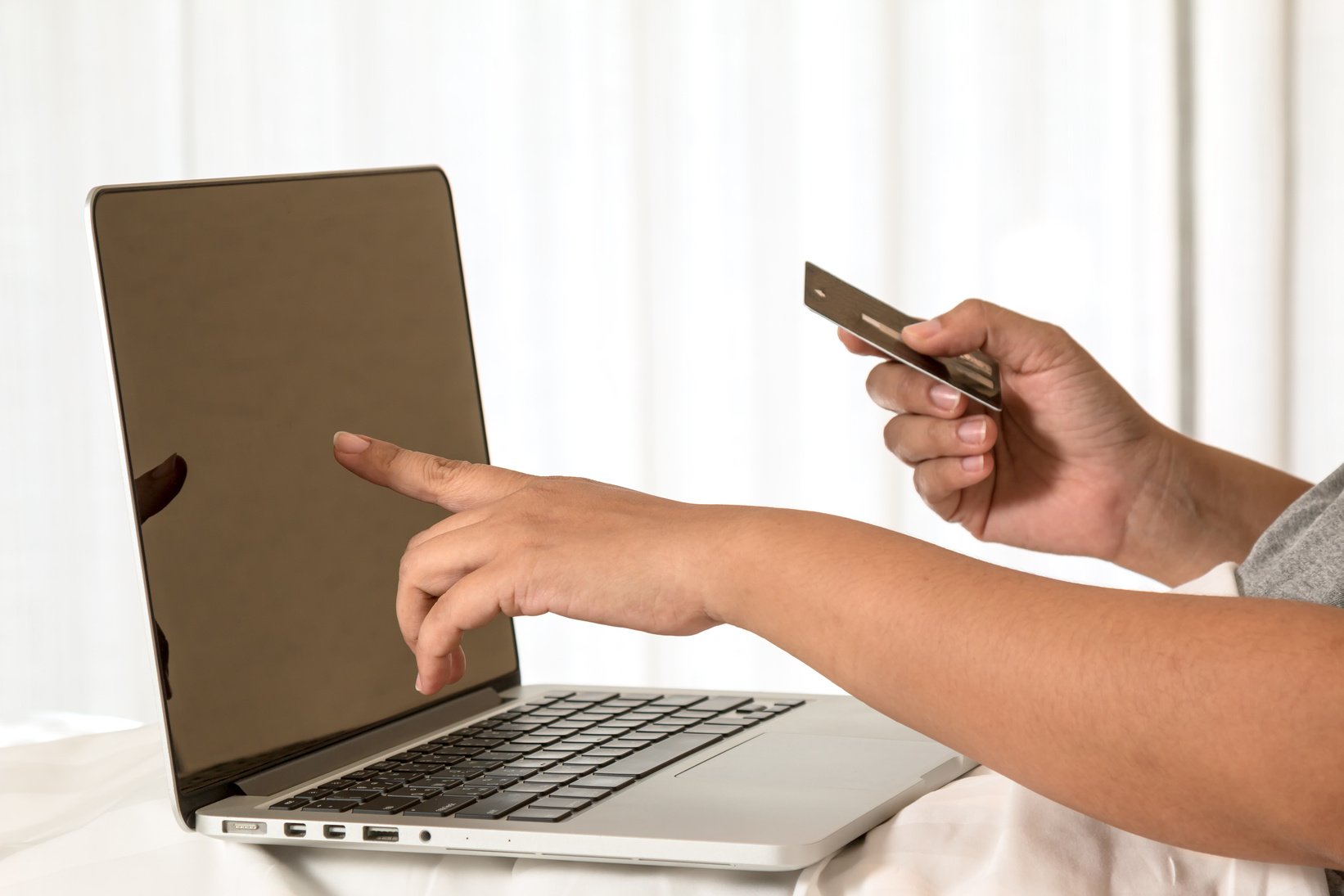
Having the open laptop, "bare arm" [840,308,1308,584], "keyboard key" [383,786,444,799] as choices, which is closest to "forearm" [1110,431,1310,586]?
"bare arm" [840,308,1308,584]

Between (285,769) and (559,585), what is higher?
(559,585)

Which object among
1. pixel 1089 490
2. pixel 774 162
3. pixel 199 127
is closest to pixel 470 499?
pixel 1089 490

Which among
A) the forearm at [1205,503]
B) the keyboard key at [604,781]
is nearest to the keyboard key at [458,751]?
the keyboard key at [604,781]

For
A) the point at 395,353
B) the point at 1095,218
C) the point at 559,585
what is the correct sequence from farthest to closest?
the point at 1095,218 → the point at 395,353 → the point at 559,585

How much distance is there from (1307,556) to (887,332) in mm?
318

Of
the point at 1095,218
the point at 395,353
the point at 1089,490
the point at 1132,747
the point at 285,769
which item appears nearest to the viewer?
the point at 1132,747

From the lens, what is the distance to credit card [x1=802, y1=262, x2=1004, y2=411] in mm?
860

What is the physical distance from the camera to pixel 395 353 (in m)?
0.91

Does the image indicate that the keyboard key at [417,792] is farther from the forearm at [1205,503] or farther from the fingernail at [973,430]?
the forearm at [1205,503]

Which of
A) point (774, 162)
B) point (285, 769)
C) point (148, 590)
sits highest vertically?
point (774, 162)

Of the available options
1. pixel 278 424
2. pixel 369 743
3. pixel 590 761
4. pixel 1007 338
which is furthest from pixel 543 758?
pixel 1007 338

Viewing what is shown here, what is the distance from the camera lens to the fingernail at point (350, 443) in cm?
78

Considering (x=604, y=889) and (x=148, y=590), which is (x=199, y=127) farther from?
(x=604, y=889)

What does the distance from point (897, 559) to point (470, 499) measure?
26 cm
